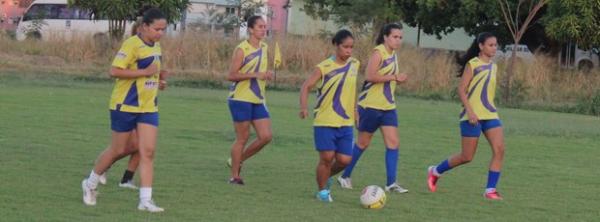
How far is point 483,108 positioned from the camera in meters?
10.7

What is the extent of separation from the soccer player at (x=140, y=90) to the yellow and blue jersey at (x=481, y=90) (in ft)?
10.6

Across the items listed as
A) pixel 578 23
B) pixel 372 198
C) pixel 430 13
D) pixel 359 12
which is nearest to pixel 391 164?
pixel 372 198

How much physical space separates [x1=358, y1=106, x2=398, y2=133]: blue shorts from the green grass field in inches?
25.8

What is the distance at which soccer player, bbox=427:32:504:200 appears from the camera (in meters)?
10.7

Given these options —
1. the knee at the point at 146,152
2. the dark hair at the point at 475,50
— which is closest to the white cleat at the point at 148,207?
the knee at the point at 146,152

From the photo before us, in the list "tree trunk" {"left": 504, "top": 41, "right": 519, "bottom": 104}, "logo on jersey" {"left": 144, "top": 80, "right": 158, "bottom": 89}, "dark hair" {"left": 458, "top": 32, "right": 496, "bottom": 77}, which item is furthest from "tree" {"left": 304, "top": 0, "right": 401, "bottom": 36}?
"logo on jersey" {"left": 144, "top": 80, "right": 158, "bottom": 89}

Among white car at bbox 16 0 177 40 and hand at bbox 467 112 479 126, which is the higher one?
hand at bbox 467 112 479 126

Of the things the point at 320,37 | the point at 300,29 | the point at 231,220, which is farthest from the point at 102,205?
the point at 300,29

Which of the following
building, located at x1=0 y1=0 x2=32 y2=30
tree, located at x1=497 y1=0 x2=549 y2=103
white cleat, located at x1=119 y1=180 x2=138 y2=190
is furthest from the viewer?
building, located at x1=0 y1=0 x2=32 y2=30

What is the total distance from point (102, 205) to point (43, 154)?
367 cm

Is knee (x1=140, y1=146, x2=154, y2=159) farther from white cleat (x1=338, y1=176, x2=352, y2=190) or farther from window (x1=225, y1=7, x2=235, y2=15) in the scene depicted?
window (x1=225, y1=7, x2=235, y2=15)

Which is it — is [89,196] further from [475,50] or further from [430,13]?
[430,13]

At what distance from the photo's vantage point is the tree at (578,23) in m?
30.0

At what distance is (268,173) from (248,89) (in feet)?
4.48
